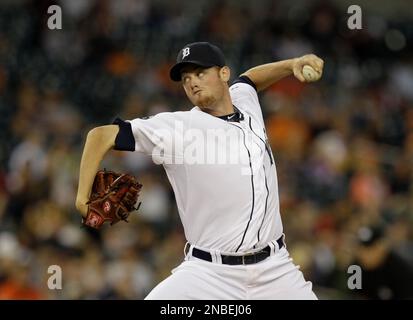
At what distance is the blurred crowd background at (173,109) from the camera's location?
7.46 m

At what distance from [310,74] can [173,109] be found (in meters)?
4.96

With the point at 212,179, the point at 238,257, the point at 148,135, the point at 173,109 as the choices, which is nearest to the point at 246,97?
the point at 212,179

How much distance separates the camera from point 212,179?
14.0 feet

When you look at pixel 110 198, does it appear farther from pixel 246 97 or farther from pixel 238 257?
pixel 246 97

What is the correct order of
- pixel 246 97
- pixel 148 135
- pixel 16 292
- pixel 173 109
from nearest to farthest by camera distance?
pixel 148 135 < pixel 246 97 < pixel 16 292 < pixel 173 109

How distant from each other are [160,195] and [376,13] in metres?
4.18

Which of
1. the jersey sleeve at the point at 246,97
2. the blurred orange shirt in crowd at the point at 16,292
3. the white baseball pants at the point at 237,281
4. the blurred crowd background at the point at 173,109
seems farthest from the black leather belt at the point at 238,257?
the blurred orange shirt in crowd at the point at 16,292

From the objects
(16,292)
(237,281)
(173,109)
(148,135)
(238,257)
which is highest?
(173,109)

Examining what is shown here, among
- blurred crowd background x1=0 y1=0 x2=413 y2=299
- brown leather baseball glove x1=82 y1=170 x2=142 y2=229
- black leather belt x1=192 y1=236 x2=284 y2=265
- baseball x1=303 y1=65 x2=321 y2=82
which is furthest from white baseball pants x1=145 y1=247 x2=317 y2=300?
blurred crowd background x1=0 y1=0 x2=413 y2=299

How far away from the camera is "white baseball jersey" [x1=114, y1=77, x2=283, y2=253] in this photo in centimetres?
424

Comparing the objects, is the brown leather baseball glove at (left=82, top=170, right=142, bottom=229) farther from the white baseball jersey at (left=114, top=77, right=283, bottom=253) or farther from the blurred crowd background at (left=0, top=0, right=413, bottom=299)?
the blurred crowd background at (left=0, top=0, right=413, bottom=299)

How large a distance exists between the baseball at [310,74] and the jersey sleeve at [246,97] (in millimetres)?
324

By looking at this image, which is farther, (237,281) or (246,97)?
(246,97)

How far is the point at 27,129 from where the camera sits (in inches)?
355
